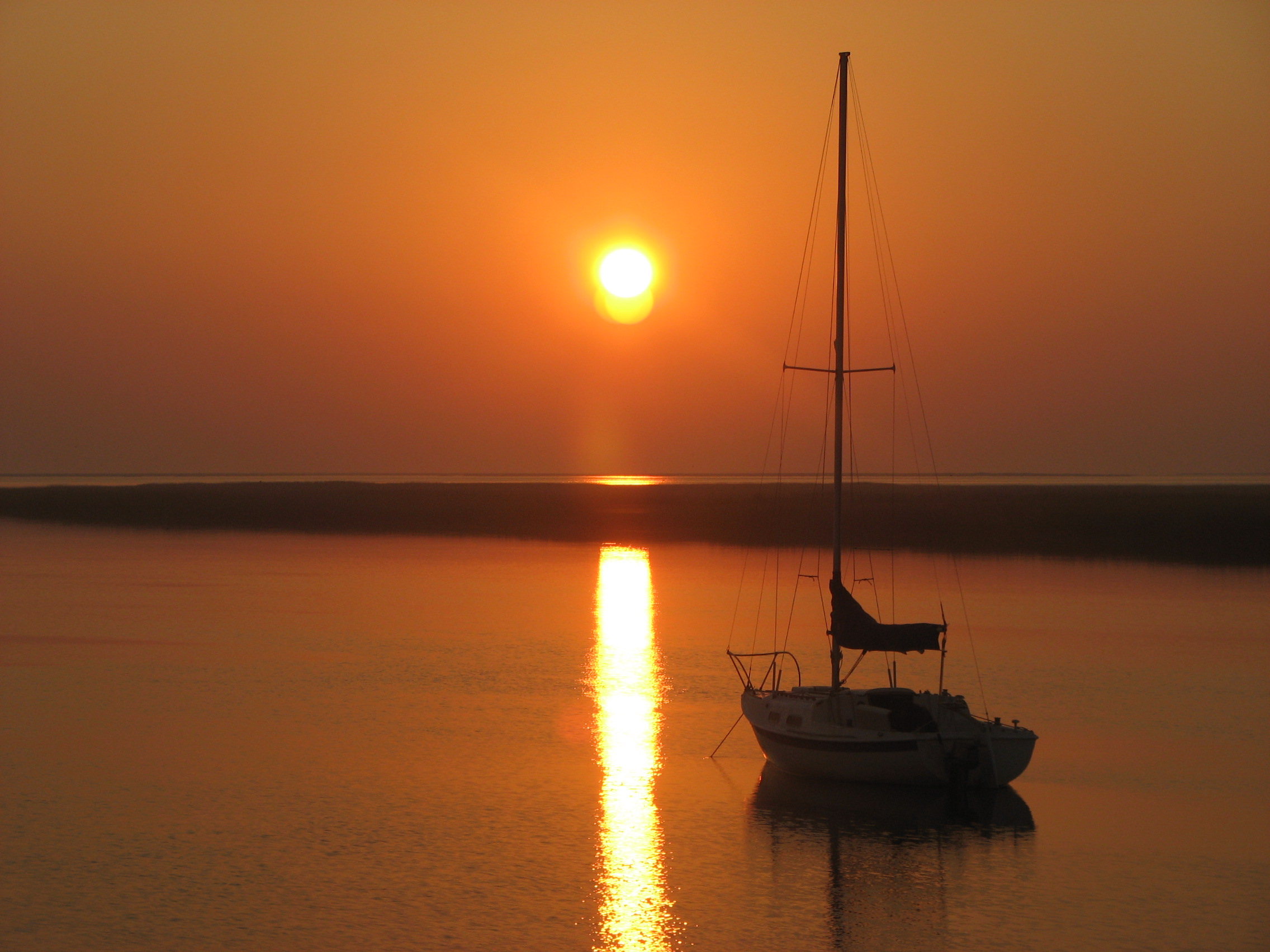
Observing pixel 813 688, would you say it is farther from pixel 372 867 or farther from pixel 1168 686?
pixel 1168 686

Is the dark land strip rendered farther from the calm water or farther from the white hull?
the white hull

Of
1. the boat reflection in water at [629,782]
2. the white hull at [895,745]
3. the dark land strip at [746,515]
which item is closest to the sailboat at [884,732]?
the white hull at [895,745]

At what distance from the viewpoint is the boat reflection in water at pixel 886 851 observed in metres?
14.1

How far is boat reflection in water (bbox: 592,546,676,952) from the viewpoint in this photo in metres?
14.0

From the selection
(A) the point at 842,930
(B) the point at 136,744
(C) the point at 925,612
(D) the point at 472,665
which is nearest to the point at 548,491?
(C) the point at 925,612

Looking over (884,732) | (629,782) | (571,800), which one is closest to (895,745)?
(884,732)

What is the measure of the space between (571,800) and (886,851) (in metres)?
4.54

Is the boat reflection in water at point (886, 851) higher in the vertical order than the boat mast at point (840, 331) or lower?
lower

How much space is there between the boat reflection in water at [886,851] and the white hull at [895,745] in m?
0.26

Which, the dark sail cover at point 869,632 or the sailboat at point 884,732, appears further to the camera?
the dark sail cover at point 869,632

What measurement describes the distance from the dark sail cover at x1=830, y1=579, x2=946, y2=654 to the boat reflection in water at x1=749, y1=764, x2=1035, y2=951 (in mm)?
2534

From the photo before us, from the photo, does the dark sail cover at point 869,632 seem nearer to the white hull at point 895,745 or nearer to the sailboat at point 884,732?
the sailboat at point 884,732

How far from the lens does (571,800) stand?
1862 centimetres

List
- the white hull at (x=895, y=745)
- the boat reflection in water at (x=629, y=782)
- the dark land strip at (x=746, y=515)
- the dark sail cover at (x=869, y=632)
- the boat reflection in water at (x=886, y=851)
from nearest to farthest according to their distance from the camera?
the boat reflection in water at (x=629, y=782)
the boat reflection in water at (x=886, y=851)
the white hull at (x=895, y=745)
the dark sail cover at (x=869, y=632)
the dark land strip at (x=746, y=515)
